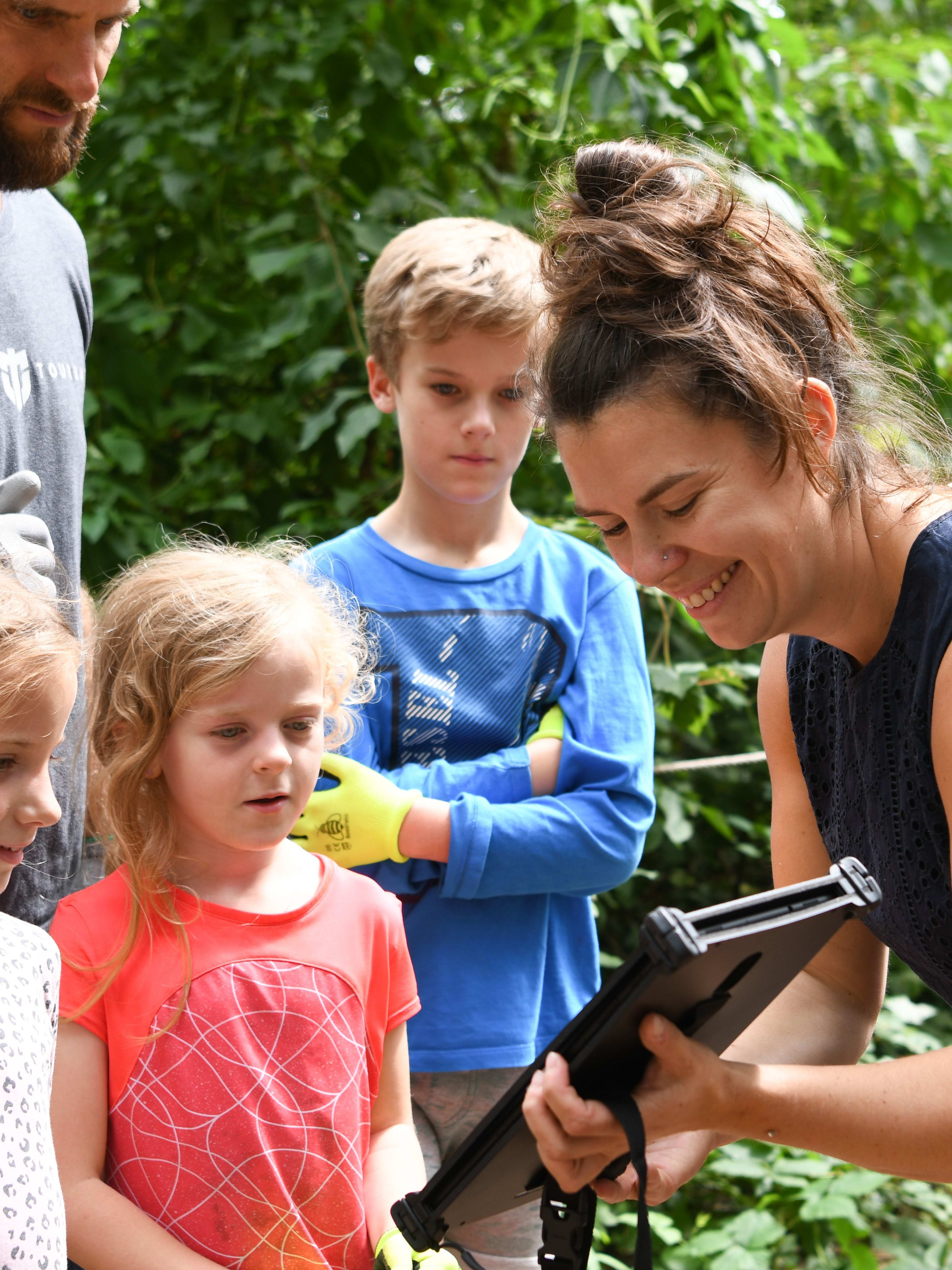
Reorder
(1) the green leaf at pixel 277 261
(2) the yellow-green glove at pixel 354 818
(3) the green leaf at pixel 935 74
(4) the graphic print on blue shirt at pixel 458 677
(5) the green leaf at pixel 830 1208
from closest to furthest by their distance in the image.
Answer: (2) the yellow-green glove at pixel 354 818 < (4) the graphic print on blue shirt at pixel 458 677 < (5) the green leaf at pixel 830 1208 < (1) the green leaf at pixel 277 261 < (3) the green leaf at pixel 935 74

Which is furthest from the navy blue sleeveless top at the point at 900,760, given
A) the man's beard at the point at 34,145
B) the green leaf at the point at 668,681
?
the man's beard at the point at 34,145

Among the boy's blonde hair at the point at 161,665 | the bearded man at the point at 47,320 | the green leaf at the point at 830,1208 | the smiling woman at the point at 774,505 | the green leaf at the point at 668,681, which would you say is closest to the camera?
the smiling woman at the point at 774,505

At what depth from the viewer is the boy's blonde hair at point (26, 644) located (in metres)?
A: 1.28

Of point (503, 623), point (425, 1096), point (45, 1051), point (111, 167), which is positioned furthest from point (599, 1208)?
point (111, 167)

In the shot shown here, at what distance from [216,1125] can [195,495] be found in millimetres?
1950

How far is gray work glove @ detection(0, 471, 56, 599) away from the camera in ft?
4.49

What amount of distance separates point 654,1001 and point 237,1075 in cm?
58

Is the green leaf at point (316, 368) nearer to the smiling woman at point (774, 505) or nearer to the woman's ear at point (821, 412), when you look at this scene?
the smiling woman at point (774, 505)

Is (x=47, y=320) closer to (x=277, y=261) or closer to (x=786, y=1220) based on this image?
(x=277, y=261)

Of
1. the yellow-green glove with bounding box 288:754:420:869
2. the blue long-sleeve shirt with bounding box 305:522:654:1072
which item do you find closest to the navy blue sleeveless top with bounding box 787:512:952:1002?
the blue long-sleeve shirt with bounding box 305:522:654:1072

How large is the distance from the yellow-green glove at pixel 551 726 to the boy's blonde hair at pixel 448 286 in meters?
0.61

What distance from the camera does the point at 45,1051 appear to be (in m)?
1.18

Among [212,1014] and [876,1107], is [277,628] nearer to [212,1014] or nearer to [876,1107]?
[212,1014]

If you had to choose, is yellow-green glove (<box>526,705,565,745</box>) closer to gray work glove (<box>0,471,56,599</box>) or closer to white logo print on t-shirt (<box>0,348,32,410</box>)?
gray work glove (<box>0,471,56,599</box>)
